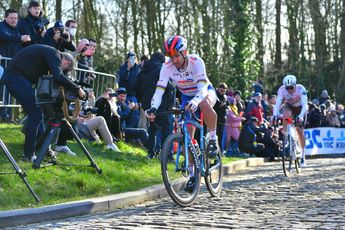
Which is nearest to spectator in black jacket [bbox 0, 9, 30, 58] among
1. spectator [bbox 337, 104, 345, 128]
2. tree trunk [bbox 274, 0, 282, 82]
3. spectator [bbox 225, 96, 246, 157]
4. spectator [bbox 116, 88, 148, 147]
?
spectator [bbox 116, 88, 148, 147]

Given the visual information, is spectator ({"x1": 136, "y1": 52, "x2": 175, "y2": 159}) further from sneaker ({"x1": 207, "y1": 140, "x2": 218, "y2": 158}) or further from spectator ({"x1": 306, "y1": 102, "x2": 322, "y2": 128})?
spectator ({"x1": 306, "y1": 102, "x2": 322, "y2": 128})

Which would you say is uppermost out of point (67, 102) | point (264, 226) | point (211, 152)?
point (67, 102)

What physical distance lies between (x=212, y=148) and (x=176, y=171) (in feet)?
3.78

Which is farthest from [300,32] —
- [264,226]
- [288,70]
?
[264,226]

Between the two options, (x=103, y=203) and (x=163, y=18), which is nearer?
(x=103, y=203)

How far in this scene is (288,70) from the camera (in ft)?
146

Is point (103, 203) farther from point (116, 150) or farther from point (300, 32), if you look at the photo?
point (300, 32)

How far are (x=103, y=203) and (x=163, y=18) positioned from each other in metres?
23.9

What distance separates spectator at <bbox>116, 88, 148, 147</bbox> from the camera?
54.4 ft

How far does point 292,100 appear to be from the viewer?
637 inches

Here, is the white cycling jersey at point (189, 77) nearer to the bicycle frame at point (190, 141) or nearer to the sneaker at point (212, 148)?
the bicycle frame at point (190, 141)

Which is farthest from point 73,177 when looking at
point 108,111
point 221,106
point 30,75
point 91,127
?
point 221,106

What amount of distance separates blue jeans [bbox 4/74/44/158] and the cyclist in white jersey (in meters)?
6.48

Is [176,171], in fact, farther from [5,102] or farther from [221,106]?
[221,106]
